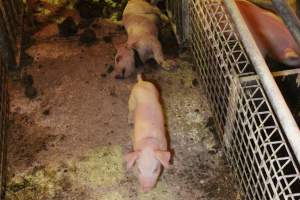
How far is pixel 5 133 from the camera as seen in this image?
2678 millimetres

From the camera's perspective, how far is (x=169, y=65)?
3082 mm

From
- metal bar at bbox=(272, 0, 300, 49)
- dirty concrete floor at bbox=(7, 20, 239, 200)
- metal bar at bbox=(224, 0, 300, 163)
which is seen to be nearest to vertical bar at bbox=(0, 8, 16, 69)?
dirty concrete floor at bbox=(7, 20, 239, 200)

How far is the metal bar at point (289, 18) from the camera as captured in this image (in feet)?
5.94

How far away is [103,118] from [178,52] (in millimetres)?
789

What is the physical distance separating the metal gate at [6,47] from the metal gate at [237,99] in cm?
117

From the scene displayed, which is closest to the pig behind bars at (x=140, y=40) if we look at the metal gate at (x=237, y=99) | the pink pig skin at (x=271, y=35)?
the metal gate at (x=237, y=99)

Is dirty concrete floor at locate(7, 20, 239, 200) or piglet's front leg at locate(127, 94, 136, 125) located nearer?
dirty concrete floor at locate(7, 20, 239, 200)

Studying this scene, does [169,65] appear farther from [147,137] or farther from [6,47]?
[6,47]

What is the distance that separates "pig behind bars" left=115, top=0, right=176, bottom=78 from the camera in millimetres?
2953

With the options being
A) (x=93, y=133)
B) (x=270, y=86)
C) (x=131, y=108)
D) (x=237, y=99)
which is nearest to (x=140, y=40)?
(x=131, y=108)

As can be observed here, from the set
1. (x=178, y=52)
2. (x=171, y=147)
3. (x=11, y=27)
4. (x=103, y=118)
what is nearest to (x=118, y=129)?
(x=103, y=118)

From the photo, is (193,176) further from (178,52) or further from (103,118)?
(178,52)

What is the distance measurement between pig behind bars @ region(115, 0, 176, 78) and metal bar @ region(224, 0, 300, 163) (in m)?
0.91

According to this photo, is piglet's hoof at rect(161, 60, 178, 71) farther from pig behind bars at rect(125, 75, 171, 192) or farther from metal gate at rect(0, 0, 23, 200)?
metal gate at rect(0, 0, 23, 200)
